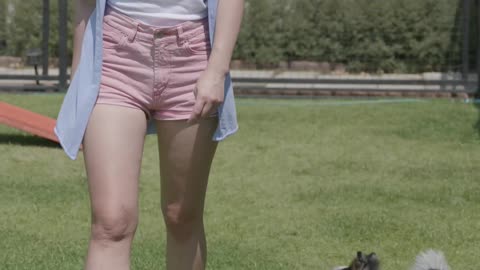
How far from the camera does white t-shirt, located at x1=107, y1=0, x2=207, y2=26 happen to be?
325cm

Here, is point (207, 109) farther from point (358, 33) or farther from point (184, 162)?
point (358, 33)

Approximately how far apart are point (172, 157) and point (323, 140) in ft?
21.4

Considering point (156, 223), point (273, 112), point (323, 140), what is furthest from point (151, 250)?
point (273, 112)

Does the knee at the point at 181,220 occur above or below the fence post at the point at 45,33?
above

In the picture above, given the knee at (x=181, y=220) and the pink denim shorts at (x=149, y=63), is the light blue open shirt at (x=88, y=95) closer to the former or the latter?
the pink denim shorts at (x=149, y=63)

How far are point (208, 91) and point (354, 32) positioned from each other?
11416mm

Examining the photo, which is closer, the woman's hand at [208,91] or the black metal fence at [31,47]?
the woman's hand at [208,91]

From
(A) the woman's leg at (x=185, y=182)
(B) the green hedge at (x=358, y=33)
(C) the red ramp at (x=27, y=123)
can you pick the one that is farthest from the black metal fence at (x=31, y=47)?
(A) the woman's leg at (x=185, y=182)

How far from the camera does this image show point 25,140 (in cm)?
956

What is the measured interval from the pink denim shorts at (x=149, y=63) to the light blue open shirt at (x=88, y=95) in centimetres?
3

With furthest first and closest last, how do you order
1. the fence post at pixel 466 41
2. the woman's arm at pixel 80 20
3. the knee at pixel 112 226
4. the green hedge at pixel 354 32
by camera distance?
1. the green hedge at pixel 354 32
2. the fence post at pixel 466 41
3. the woman's arm at pixel 80 20
4. the knee at pixel 112 226

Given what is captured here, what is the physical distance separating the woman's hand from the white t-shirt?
21 centimetres

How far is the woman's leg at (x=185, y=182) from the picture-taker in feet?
11.0

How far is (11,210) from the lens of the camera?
6.69 m
